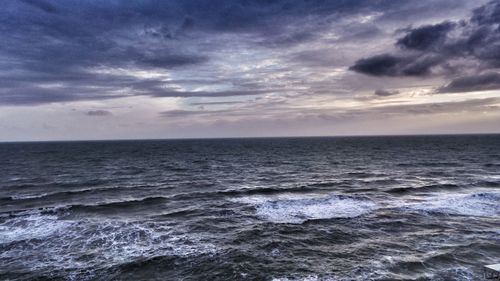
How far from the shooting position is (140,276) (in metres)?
18.6

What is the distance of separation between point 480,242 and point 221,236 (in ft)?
61.2

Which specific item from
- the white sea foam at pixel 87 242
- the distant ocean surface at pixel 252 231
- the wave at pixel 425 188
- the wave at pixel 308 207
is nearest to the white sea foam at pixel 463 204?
the distant ocean surface at pixel 252 231

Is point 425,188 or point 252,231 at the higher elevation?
point 425,188

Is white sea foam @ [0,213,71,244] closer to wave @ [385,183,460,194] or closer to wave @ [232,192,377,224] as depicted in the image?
wave @ [232,192,377,224]

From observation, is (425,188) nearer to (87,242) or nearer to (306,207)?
(306,207)

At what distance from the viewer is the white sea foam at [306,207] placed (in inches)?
1204

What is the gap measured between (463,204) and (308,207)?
642 inches

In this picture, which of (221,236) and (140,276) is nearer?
(140,276)

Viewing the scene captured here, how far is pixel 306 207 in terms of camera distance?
3422cm

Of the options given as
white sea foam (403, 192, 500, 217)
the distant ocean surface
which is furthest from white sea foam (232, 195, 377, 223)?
white sea foam (403, 192, 500, 217)

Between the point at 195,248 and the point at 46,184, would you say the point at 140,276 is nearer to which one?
the point at 195,248

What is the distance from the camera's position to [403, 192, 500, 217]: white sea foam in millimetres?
31328

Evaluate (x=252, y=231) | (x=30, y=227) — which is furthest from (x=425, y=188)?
(x=30, y=227)

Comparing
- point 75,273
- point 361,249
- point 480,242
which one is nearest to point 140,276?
point 75,273
